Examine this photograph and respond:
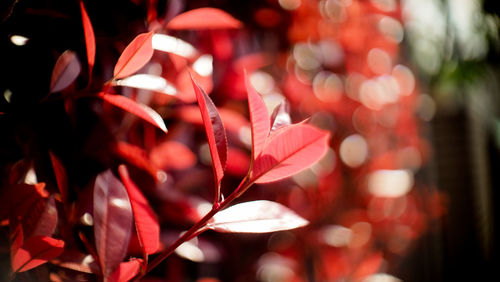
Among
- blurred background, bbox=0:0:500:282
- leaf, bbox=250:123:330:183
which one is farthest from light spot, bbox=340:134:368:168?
leaf, bbox=250:123:330:183

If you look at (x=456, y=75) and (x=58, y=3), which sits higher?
(x=58, y=3)

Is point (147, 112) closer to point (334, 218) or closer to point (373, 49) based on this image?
point (334, 218)

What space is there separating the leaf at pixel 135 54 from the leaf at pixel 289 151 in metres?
0.15

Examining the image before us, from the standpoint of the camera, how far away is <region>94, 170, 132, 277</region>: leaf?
15.1 inches

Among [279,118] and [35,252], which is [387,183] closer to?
[279,118]

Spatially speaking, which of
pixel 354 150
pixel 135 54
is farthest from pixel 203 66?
pixel 354 150

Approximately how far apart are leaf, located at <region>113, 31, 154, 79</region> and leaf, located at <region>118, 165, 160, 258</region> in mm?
97

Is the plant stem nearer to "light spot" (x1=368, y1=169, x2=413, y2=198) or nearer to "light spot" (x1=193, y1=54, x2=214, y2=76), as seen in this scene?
"light spot" (x1=193, y1=54, x2=214, y2=76)

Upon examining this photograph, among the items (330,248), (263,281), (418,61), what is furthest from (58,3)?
(418,61)

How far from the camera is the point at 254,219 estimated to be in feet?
1.28

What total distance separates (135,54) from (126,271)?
0.20 meters

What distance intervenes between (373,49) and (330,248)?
0.67 m

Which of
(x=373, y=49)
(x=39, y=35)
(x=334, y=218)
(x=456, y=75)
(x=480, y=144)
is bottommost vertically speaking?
(x=480, y=144)

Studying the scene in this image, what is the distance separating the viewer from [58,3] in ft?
1.60
